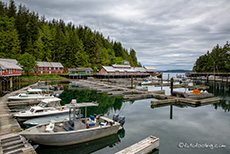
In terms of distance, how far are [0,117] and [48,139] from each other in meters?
7.52

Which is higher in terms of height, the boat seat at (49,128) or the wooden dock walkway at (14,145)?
the boat seat at (49,128)

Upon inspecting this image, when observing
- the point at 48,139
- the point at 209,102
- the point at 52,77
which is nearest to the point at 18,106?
the point at 48,139

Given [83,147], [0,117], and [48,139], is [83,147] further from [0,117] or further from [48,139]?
[0,117]

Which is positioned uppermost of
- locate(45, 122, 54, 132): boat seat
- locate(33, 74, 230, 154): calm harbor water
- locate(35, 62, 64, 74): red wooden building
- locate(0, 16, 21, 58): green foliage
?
locate(0, 16, 21, 58): green foliage

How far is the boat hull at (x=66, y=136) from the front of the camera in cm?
1002

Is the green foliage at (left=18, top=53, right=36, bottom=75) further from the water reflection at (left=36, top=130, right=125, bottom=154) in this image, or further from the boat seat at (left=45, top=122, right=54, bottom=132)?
the water reflection at (left=36, top=130, right=125, bottom=154)

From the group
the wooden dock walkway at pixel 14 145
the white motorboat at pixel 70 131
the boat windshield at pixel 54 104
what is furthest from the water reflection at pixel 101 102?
the wooden dock walkway at pixel 14 145

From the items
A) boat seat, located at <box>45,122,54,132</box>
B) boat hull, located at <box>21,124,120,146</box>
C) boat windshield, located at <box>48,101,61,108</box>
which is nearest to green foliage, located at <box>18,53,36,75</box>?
boat windshield, located at <box>48,101,61,108</box>

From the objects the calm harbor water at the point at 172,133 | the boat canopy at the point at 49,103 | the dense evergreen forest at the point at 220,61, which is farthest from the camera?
the dense evergreen forest at the point at 220,61

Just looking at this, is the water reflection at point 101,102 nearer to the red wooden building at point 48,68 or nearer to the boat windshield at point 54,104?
the boat windshield at point 54,104

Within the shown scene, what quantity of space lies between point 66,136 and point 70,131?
1.38 ft

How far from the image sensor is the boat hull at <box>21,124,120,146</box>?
1002cm

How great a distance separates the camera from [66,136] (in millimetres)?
10562

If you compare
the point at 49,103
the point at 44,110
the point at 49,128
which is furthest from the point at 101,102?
the point at 49,128
